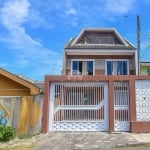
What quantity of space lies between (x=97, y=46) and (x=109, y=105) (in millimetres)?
12783

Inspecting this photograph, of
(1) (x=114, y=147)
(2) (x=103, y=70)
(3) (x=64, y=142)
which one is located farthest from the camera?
(2) (x=103, y=70)

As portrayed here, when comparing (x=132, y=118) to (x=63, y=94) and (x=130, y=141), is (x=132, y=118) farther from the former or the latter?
(x=63, y=94)

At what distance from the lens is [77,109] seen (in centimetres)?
1495

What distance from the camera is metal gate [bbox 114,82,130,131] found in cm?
1486

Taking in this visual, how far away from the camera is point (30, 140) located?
1375 cm

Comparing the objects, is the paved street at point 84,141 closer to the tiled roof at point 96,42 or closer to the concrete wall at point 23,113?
the concrete wall at point 23,113

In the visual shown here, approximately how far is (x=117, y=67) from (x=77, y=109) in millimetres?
12603

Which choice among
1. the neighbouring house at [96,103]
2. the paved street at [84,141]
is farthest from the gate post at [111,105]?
the paved street at [84,141]

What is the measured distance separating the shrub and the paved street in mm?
1381

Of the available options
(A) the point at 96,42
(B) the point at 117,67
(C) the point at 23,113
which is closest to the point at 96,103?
(C) the point at 23,113

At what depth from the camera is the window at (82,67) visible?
1053 inches

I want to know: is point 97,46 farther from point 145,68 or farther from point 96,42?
point 145,68

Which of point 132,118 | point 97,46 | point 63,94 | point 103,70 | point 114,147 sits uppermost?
point 97,46

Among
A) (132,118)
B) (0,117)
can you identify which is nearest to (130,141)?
(132,118)
